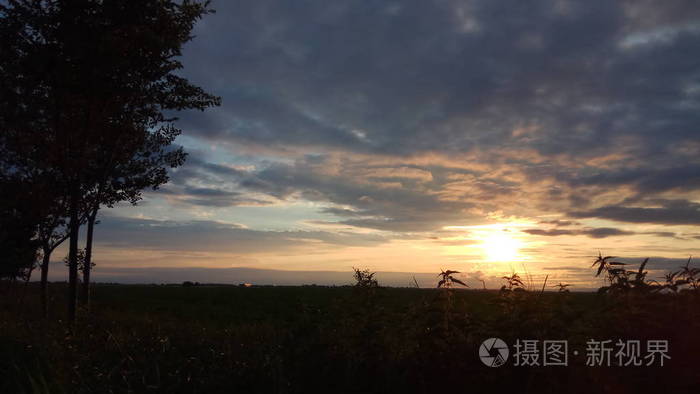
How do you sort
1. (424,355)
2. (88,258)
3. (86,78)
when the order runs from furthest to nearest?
(88,258) → (86,78) → (424,355)

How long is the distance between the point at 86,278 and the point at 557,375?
17.6 metres

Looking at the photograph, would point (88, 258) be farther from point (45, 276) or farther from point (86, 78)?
point (86, 78)

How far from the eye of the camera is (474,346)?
18.2 feet

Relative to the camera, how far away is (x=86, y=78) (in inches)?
508

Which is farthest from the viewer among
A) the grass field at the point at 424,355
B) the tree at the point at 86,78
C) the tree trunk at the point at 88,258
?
the tree trunk at the point at 88,258

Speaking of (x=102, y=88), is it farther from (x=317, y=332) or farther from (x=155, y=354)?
(x=317, y=332)

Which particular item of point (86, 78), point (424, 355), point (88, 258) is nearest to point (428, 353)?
point (424, 355)

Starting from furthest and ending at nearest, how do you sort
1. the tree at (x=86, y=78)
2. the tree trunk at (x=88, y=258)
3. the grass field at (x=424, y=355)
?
the tree trunk at (x=88, y=258) → the tree at (x=86, y=78) → the grass field at (x=424, y=355)

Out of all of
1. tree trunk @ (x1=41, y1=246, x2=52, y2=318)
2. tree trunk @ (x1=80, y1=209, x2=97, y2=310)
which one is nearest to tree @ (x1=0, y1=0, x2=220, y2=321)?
tree trunk @ (x1=80, y1=209, x2=97, y2=310)

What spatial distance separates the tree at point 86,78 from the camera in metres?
12.7

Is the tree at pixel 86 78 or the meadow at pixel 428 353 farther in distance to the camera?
the tree at pixel 86 78

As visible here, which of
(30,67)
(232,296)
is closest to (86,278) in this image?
(30,67)

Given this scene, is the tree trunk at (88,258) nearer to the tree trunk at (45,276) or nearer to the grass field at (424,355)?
the tree trunk at (45,276)

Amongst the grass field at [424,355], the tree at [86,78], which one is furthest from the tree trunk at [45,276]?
the grass field at [424,355]
